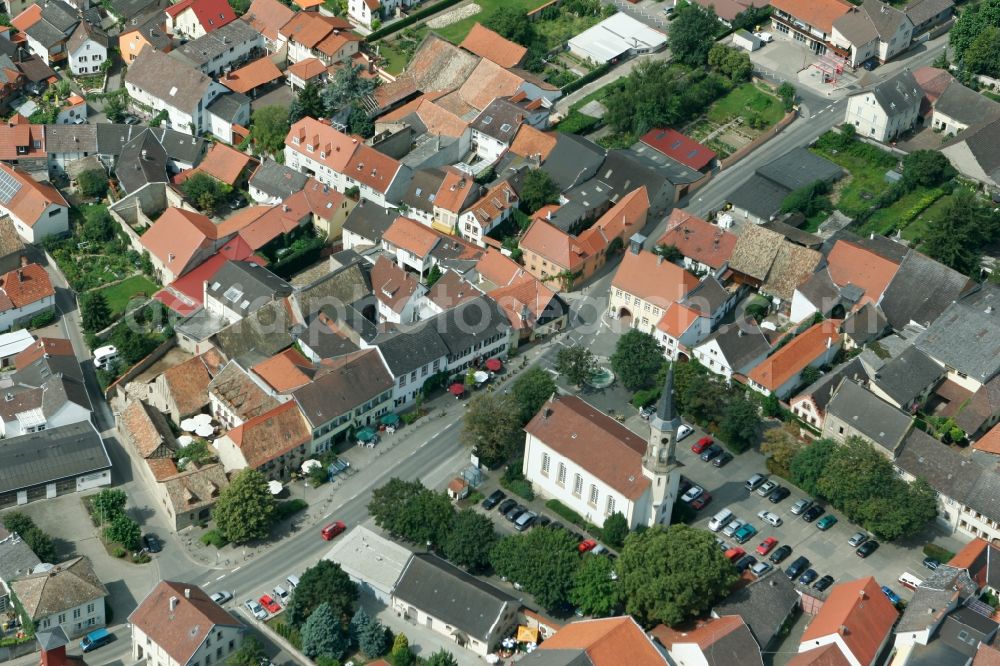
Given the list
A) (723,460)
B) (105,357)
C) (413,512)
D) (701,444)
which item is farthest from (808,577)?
(105,357)

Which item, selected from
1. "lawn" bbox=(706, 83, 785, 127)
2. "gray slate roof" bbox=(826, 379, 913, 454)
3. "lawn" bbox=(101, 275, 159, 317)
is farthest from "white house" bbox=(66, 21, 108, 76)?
"gray slate roof" bbox=(826, 379, 913, 454)

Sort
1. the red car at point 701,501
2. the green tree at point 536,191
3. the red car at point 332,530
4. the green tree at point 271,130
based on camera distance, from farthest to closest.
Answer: the green tree at point 271,130
the green tree at point 536,191
the red car at point 701,501
the red car at point 332,530

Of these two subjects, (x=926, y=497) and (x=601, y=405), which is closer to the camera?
(x=926, y=497)

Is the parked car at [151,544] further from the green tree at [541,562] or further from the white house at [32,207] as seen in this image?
the white house at [32,207]

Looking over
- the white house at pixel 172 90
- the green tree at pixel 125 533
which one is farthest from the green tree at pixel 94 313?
the white house at pixel 172 90

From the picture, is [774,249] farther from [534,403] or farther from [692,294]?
[534,403]

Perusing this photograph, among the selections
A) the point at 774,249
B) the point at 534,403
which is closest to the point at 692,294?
the point at 774,249
